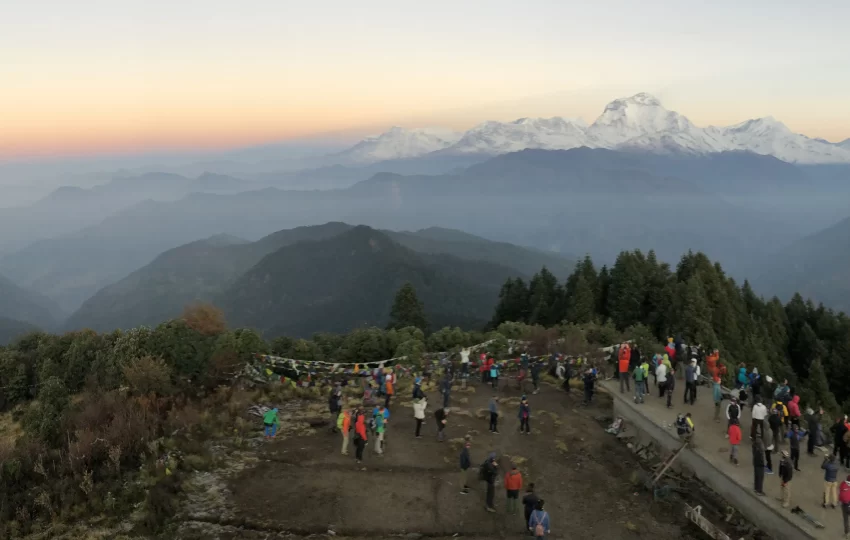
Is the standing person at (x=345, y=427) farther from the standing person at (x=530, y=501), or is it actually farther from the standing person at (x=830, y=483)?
the standing person at (x=830, y=483)

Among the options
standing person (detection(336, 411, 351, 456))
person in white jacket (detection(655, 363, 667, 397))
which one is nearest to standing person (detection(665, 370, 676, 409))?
person in white jacket (detection(655, 363, 667, 397))

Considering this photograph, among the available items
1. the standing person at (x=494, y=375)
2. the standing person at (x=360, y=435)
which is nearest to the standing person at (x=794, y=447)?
the standing person at (x=494, y=375)

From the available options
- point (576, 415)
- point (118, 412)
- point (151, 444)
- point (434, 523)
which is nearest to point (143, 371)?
point (118, 412)

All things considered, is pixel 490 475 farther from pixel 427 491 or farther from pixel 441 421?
pixel 441 421

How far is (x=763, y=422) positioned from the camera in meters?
14.4

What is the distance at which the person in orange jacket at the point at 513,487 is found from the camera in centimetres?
1281

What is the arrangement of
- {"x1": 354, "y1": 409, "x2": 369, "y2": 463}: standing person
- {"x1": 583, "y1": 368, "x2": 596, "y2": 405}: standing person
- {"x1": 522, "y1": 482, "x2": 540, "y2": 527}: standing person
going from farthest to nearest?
1. {"x1": 583, "y1": 368, "x2": 596, "y2": 405}: standing person
2. {"x1": 354, "y1": 409, "x2": 369, "y2": 463}: standing person
3. {"x1": 522, "y1": 482, "x2": 540, "y2": 527}: standing person

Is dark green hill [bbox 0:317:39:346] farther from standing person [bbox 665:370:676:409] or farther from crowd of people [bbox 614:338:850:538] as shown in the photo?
standing person [bbox 665:370:676:409]

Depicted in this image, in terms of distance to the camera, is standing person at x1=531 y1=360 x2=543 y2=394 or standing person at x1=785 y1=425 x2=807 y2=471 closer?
standing person at x1=785 y1=425 x2=807 y2=471

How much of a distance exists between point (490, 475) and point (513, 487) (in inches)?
24.9

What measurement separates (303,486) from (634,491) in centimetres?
938

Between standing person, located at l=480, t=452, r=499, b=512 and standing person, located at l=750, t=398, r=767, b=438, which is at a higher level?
standing person, located at l=750, t=398, r=767, b=438

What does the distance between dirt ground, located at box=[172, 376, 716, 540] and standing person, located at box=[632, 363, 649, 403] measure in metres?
1.91

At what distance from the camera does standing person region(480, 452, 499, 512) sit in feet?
43.0
